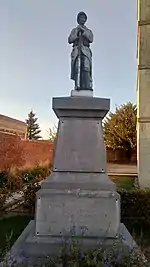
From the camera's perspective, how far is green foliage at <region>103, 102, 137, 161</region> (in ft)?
112

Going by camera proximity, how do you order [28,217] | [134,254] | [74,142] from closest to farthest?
1. [134,254]
2. [74,142]
3. [28,217]

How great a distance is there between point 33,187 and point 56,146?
3.91 meters

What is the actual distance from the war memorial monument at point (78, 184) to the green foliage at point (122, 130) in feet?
96.0

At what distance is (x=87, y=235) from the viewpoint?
4.38 meters

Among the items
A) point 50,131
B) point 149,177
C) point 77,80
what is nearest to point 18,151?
point 149,177

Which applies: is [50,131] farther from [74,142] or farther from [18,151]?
[74,142]

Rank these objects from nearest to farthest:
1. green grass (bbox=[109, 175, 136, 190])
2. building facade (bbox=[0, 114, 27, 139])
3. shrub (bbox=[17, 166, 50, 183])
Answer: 1. green grass (bbox=[109, 175, 136, 190])
2. shrub (bbox=[17, 166, 50, 183])
3. building facade (bbox=[0, 114, 27, 139])

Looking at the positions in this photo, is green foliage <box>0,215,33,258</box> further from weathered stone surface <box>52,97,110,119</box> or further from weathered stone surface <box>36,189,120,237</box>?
weathered stone surface <box>52,97,110,119</box>

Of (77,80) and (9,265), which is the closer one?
(9,265)

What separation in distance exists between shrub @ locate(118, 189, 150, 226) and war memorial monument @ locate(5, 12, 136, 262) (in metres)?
2.65

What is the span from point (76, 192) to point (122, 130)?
1190 inches

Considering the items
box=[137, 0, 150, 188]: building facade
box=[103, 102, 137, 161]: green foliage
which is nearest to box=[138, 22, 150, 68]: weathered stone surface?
box=[137, 0, 150, 188]: building facade

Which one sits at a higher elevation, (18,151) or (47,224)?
(18,151)

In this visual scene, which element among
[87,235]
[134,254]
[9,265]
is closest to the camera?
[9,265]
